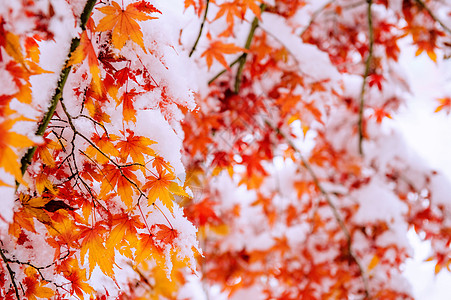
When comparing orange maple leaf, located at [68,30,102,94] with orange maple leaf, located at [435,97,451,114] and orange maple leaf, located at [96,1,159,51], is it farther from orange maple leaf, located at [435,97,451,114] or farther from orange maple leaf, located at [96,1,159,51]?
orange maple leaf, located at [435,97,451,114]

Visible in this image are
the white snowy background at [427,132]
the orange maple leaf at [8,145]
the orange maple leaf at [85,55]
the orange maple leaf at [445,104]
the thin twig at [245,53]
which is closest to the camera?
the orange maple leaf at [8,145]

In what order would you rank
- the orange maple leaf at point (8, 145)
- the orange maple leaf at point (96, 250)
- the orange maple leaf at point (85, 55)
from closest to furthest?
the orange maple leaf at point (8, 145), the orange maple leaf at point (85, 55), the orange maple leaf at point (96, 250)

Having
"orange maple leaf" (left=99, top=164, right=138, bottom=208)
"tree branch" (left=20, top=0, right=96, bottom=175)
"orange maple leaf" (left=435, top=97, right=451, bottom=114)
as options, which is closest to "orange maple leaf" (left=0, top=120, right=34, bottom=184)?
"tree branch" (left=20, top=0, right=96, bottom=175)

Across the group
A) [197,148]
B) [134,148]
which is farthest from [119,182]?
[197,148]

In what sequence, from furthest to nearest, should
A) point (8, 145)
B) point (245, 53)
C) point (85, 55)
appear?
1. point (245, 53)
2. point (85, 55)
3. point (8, 145)

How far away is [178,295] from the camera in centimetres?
293

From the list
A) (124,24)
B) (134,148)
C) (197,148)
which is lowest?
(134,148)

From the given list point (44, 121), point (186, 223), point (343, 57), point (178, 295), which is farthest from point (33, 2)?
point (343, 57)

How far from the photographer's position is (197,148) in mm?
2035

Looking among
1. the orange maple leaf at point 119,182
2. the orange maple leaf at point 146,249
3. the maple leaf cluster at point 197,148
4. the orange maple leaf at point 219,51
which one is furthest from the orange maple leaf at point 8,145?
the orange maple leaf at point 219,51

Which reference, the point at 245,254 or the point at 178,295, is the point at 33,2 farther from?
the point at 245,254

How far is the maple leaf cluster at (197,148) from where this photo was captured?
902 mm

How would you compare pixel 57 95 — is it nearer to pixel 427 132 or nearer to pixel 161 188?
pixel 161 188

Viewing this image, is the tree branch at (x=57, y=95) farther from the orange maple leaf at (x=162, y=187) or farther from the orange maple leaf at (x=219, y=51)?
the orange maple leaf at (x=219, y=51)
